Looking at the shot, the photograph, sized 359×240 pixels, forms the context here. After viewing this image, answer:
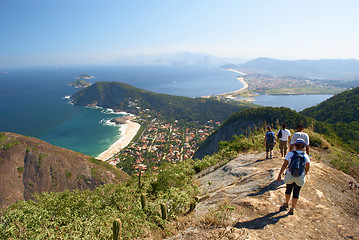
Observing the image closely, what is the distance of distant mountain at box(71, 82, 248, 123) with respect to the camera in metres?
85.8

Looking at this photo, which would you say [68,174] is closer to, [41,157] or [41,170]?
[41,170]

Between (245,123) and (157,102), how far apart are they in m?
71.3

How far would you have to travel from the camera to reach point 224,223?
3488mm

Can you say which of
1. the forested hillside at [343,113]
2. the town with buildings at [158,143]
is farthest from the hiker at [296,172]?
the town with buildings at [158,143]

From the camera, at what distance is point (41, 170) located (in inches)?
1008

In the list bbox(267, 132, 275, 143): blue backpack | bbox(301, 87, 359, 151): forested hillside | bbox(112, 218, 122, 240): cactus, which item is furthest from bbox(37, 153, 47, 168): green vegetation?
bbox(301, 87, 359, 151): forested hillside

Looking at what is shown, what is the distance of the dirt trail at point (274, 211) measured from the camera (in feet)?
10.9

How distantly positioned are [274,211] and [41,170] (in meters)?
31.7

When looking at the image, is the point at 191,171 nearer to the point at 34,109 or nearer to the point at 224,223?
the point at 224,223

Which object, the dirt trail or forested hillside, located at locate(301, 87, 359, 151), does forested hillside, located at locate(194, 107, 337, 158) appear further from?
the dirt trail

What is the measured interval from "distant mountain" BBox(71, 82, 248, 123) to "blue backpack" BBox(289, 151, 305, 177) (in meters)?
78.8

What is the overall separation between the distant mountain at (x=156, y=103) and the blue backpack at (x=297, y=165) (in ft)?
258

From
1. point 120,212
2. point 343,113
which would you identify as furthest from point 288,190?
point 343,113

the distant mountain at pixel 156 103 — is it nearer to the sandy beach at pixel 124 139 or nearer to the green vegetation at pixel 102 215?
the sandy beach at pixel 124 139
